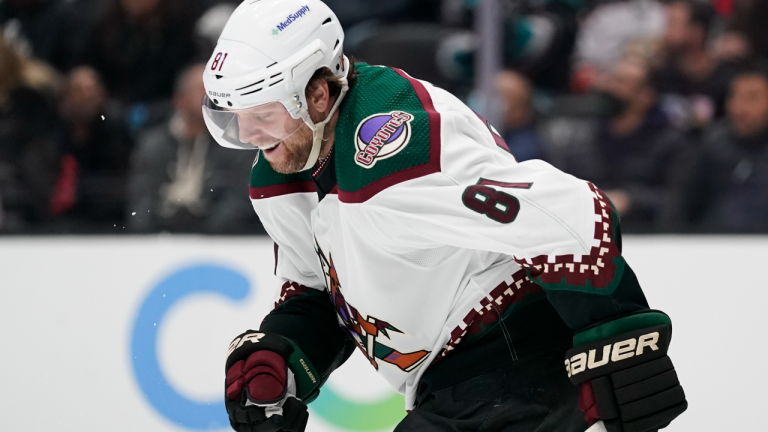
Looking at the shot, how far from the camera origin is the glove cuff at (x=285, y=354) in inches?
92.7

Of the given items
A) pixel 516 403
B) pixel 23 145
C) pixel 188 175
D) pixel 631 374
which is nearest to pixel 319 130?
pixel 516 403

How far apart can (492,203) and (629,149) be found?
9.45 feet

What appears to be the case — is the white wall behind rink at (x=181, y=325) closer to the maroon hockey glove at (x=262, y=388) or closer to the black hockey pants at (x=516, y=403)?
the maroon hockey glove at (x=262, y=388)

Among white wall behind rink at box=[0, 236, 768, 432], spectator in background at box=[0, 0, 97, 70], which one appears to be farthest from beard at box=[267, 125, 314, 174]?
Result: spectator in background at box=[0, 0, 97, 70]

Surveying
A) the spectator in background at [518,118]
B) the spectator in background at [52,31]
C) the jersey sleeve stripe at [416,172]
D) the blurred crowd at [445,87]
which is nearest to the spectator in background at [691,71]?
the blurred crowd at [445,87]

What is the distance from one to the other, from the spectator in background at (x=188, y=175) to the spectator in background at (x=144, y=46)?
1.49ft

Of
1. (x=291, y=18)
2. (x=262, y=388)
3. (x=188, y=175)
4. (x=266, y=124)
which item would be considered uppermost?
(x=291, y=18)

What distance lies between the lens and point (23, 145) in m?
4.97

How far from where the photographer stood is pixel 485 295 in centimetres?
217

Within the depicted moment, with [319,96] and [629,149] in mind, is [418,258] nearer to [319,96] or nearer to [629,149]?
[319,96]

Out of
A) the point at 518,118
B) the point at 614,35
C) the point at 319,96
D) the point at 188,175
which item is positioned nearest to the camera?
the point at 319,96

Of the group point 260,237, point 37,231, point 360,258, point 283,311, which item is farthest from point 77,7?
point 360,258

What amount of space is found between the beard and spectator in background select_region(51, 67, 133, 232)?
262 cm

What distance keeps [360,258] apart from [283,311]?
1.53 ft
